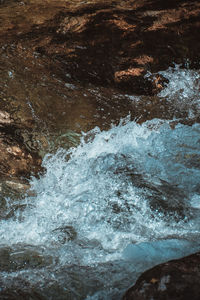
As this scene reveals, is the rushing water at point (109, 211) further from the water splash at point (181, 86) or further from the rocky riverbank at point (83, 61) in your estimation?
the rocky riverbank at point (83, 61)

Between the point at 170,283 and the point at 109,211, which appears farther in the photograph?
the point at 109,211

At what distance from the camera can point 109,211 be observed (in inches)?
122

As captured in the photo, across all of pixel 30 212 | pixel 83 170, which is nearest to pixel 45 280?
pixel 30 212

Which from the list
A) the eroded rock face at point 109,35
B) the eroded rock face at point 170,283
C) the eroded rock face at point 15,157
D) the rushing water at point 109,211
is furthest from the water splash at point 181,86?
the eroded rock face at point 170,283

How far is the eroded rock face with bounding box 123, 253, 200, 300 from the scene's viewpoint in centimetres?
181

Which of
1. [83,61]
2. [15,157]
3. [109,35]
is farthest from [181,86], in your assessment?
[15,157]

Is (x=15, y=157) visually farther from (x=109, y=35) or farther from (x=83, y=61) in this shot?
(x=109, y=35)

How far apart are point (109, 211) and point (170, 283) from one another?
4.26ft

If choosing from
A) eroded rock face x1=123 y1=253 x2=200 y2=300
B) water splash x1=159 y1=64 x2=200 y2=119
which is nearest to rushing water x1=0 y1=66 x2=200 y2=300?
water splash x1=159 y1=64 x2=200 y2=119

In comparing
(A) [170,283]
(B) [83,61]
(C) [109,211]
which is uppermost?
(B) [83,61]

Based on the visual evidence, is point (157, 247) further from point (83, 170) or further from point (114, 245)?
point (83, 170)

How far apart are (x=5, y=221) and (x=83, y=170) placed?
3.41 feet

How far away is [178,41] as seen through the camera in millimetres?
3896

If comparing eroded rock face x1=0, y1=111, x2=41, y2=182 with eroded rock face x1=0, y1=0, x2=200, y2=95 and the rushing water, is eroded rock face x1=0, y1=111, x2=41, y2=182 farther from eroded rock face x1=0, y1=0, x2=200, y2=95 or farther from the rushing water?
eroded rock face x1=0, y1=0, x2=200, y2=95
